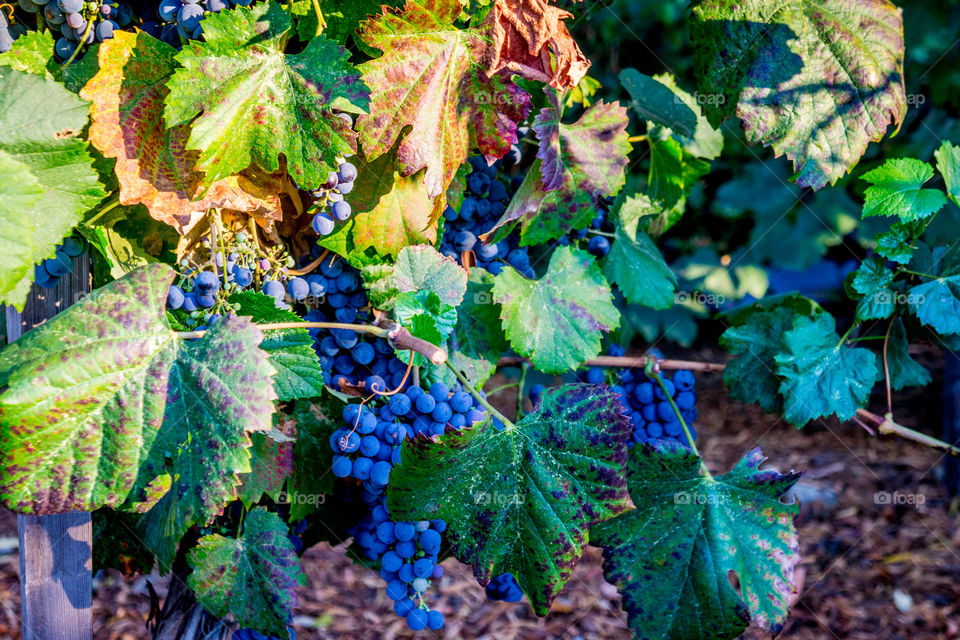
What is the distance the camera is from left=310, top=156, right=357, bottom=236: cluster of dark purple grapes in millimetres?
1033

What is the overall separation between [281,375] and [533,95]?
23.7 inches

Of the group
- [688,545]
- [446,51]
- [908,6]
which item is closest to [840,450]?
[908,6]

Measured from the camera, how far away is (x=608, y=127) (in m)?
A: 1.21

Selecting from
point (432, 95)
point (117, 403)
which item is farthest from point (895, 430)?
point (117, 403)

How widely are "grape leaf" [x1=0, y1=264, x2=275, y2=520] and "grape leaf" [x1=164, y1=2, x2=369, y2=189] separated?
0.23 metres

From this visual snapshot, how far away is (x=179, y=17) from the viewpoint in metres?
0.97

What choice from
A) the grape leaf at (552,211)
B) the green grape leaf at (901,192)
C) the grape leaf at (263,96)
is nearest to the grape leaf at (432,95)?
the grape leaf at (263,96)

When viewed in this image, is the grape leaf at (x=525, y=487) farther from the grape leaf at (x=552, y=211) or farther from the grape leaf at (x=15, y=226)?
the grape leaf at (x=15, y=226)

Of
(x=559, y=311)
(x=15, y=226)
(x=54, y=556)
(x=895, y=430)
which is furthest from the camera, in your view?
(x=895, y=430)

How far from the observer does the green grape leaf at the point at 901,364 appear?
4.73 feet

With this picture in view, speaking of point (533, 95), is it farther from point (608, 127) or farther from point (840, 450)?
point (840, 450)

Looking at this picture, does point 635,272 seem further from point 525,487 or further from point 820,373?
point 525,487

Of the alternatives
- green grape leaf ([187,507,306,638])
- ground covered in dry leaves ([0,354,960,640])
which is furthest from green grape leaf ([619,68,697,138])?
ground covered in dry leaves ([0,354,960,640])

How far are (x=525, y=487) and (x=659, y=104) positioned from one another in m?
0.79
